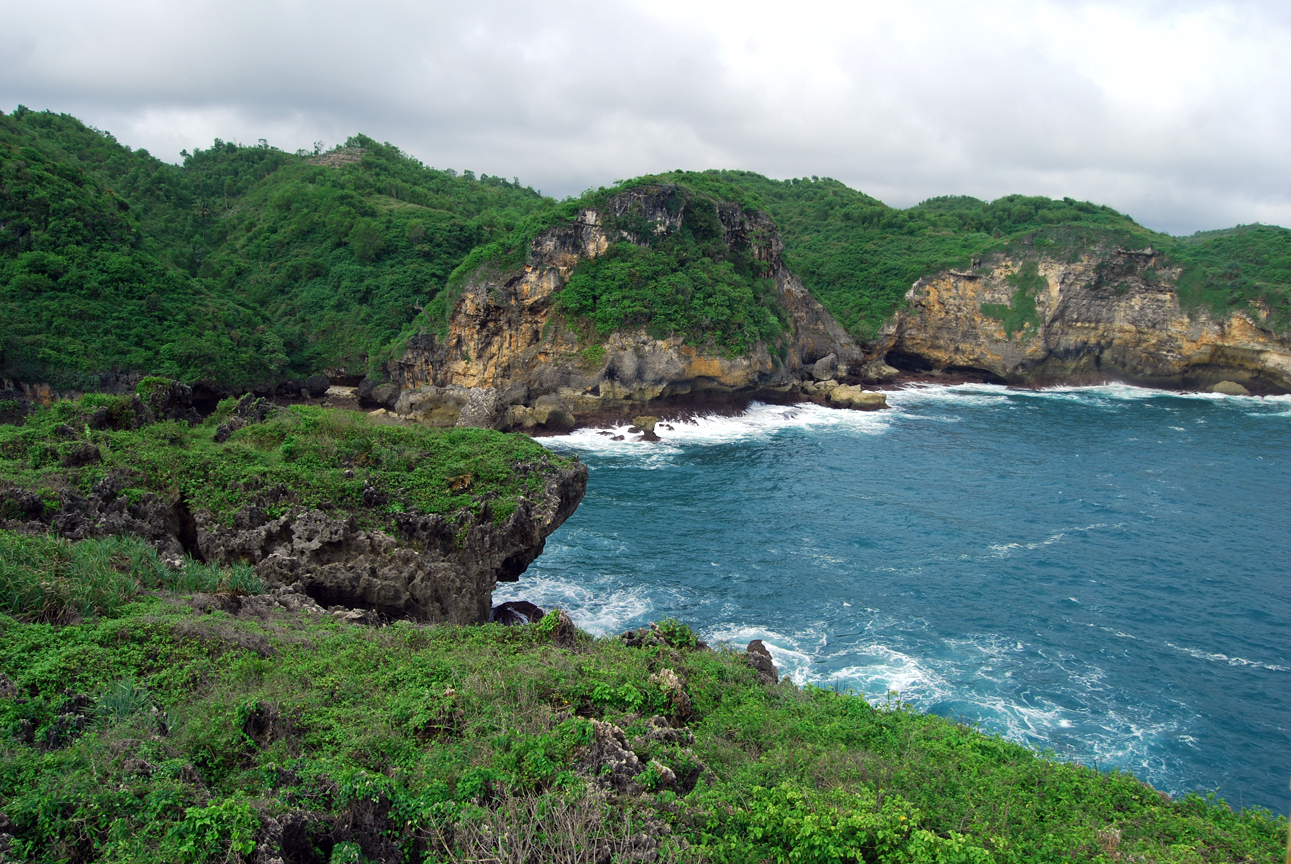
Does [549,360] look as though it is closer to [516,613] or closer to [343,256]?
[343,256]

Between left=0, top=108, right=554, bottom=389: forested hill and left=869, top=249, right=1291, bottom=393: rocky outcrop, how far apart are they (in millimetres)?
36673

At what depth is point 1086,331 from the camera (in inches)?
2372

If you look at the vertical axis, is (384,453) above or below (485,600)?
above

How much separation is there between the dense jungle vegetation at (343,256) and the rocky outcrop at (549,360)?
1260 mm

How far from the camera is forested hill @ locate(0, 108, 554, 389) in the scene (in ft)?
130

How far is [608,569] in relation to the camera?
24891 mm

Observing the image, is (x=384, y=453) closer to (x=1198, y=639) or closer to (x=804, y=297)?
(x=1198, y=639)

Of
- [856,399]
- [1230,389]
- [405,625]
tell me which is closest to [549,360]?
[856,399]

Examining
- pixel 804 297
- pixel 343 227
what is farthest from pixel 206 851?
pixel 343 227

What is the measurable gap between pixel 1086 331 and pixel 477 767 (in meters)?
67.1

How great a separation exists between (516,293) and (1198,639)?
129 feet

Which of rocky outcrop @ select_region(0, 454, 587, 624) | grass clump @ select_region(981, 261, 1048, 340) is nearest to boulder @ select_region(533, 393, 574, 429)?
rocky outcrop @ select_region(0, 454, 587, 624)

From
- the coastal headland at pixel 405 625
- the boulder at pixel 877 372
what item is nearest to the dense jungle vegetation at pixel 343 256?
the coastal headland at pixel 405 625

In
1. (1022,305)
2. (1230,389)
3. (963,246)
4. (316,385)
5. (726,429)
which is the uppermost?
(963,246)
